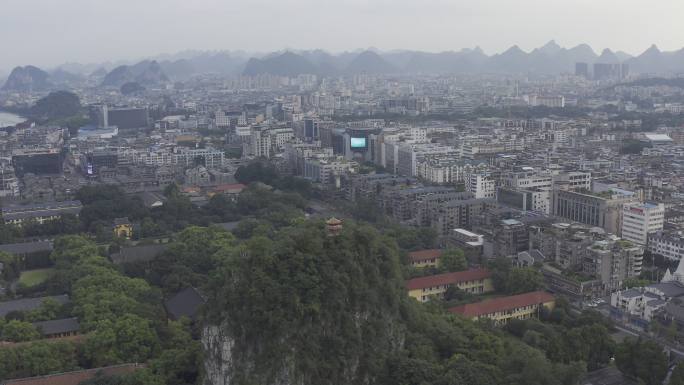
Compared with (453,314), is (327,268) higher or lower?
higher

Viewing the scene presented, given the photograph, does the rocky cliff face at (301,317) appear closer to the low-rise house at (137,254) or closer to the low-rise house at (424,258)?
the low-rise house at (424,258)

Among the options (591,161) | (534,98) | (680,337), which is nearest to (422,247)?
(680,337)

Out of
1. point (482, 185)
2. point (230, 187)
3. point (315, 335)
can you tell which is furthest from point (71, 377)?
point (230, 187)

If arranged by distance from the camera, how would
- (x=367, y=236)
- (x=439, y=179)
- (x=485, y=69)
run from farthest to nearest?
(x=485, y=69), (x=439, y=179), (x=367, y=236)

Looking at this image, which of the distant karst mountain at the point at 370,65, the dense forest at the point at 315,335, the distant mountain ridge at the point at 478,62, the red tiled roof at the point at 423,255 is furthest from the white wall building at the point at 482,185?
the distant karst mountain at the point at 370,65

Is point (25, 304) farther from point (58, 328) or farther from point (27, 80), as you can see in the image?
point (27, 80)

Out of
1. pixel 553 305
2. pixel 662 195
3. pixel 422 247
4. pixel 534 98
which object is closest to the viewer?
pixel 553 305

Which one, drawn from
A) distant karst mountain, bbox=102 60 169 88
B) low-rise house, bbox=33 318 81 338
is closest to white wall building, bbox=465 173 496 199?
low-rise house, bbox=33 318 81 338

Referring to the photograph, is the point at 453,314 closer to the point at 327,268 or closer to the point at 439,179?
the point at 327,268
